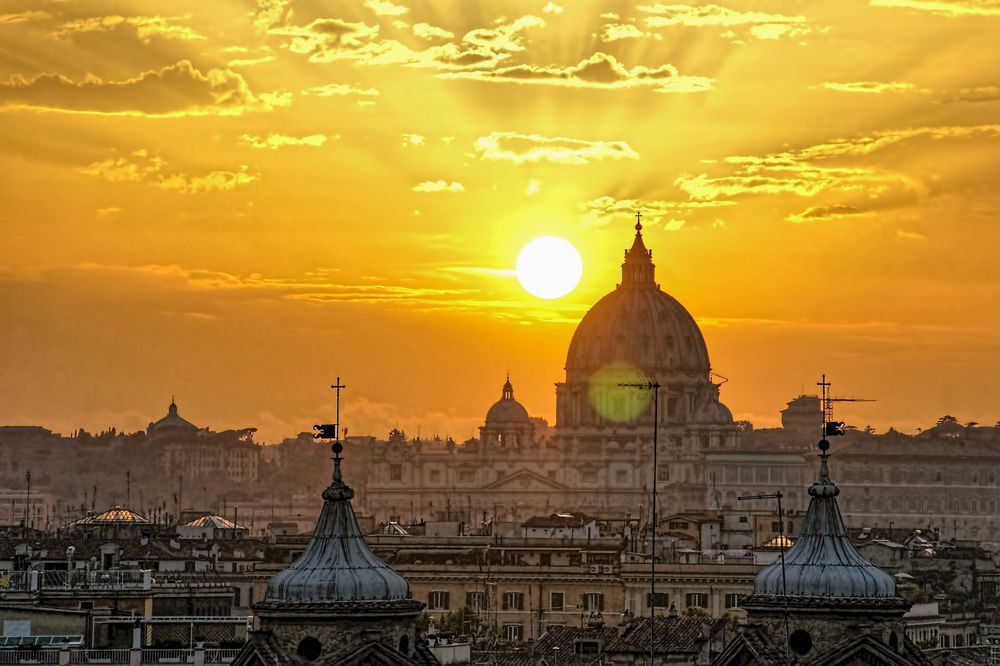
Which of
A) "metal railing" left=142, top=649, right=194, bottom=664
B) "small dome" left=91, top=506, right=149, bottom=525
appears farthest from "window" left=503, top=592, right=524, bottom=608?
"metal railing" left=142, top=649, right=194, bottom=664

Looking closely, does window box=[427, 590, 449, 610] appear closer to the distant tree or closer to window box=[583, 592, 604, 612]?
the distant tree

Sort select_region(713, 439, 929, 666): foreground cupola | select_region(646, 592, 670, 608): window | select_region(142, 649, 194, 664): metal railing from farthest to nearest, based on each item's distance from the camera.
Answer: select_region(646, 592, 670, 608): window, select_region(142, 649, 194, 664): metal railing, select_region(713, 439, 929, 666): foreground cupola

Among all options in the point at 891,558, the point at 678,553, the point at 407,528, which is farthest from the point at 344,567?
the point at 407,528

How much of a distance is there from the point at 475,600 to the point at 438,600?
124cm

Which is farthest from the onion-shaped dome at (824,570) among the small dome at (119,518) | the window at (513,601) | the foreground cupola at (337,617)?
the small dome at (119,518)

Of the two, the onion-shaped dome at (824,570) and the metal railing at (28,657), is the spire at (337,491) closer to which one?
the onion-shaped dome at (824,570)

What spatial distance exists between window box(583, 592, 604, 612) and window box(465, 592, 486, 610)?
3252mm

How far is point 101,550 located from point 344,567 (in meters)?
48.3

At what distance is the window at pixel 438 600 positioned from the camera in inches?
4183

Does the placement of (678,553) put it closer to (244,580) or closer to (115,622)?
(244,580)

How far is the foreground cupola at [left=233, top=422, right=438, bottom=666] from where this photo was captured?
31.2 meters

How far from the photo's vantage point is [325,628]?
31.4 meters

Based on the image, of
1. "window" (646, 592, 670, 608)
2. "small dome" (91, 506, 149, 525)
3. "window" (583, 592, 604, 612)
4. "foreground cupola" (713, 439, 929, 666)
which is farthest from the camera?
"small dome" (91, 506, 149, 525)

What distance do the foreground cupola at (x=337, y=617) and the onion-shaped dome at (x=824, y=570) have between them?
3.29 meters
